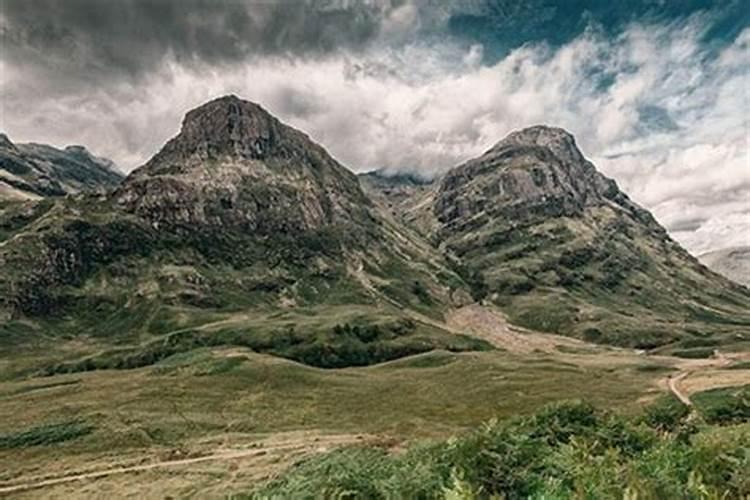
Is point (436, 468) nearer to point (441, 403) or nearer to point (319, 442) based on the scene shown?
point (319, 442)

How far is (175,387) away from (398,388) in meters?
63.9

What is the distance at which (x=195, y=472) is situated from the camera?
99.4 meters

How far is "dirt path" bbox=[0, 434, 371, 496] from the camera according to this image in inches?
4031

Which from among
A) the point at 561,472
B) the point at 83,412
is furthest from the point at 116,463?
the point at 561,472

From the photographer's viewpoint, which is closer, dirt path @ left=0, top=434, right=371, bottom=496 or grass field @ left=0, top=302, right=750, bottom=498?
grass field @ left=0, top=302, right=750, bottom=498

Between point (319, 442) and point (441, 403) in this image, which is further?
point (441, 403)

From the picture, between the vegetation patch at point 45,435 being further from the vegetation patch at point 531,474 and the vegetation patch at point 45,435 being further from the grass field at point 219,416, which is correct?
the vegetation patch at point 531,474

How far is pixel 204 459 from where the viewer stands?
108 metres

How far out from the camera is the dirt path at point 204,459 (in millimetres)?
102375

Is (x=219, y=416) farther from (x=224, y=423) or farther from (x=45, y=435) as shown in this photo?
(x=45, y=435)

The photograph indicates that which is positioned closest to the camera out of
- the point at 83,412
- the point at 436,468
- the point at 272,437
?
the point at 436,468

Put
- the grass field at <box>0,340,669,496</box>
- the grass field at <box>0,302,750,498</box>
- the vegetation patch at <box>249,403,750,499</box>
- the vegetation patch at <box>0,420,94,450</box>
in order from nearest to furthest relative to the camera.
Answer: the vegetation patch at <box>249,403,750,499</box> → the grass field at <box>0,302,750,498</box> → the grass field at <box>0,340,669,496</box> → the vegetation patch at <box>0,420,94,450</box>

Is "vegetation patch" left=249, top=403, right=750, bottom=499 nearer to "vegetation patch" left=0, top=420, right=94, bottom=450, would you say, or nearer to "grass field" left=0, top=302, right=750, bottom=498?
"grass field" left=0, top=302, right=750, bottom=498

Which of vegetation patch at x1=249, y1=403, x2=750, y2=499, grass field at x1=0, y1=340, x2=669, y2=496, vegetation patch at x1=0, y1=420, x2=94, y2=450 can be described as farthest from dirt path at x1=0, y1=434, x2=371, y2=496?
vegetation patch at x1=249, y1=403, x2=750, y2=499
